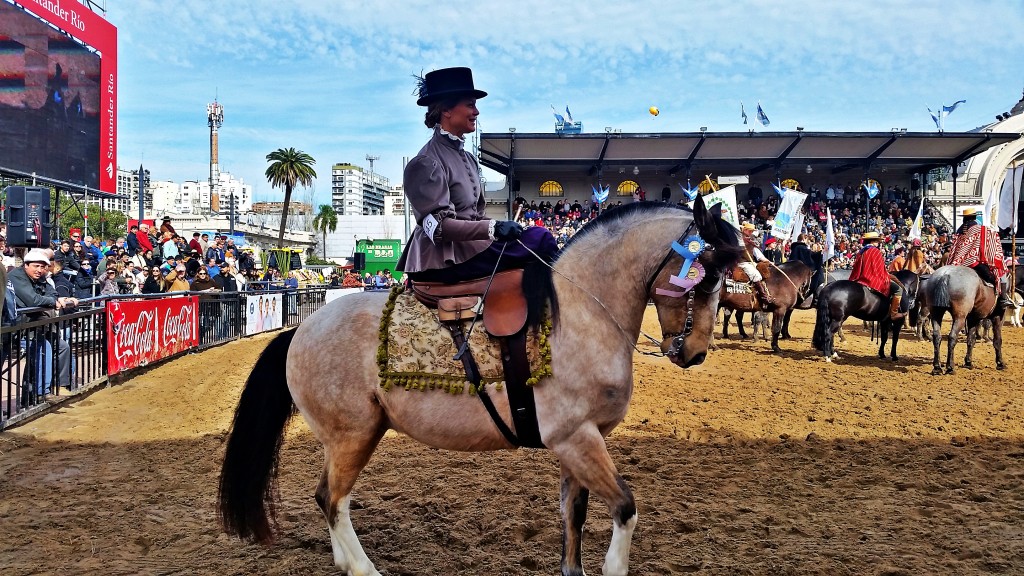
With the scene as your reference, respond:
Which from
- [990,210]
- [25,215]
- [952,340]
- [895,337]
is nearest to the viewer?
[25,215]

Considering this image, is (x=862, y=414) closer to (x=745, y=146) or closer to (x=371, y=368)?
(x=371, y=368)

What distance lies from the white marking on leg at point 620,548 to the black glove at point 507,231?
4.99 ft

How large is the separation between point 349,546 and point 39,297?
23.4 ft

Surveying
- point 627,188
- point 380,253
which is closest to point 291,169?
point 380,253

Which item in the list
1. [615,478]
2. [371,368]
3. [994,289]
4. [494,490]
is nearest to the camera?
[615,478]

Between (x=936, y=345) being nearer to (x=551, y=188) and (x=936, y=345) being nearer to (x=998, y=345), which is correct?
(x=998, y=345)

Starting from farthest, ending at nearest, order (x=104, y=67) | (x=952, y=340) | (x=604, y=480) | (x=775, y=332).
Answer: (x=104, y=67) < (x=775, y=332) < (x=952, y=340) < (x=604, y=480)

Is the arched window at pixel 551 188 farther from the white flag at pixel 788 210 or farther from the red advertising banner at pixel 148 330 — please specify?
the red advertising banner at pixel 148 330

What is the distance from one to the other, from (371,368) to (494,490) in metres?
2.23

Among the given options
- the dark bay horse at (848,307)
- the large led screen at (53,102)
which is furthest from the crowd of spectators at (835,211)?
the dark bay horse at (848,307)

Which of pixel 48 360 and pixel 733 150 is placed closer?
pixel 48 360

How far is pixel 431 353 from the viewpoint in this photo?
3.62 m

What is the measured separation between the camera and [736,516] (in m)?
4.84

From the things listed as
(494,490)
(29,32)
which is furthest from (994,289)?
(29,32)
